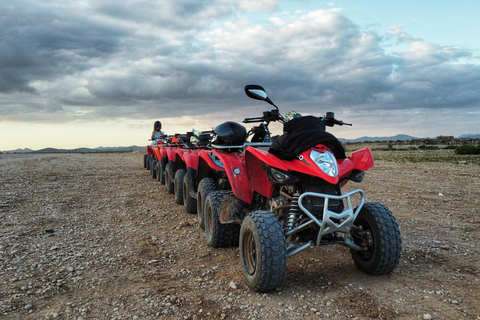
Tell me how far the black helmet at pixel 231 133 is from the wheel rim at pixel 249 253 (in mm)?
1707

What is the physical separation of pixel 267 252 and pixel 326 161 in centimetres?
90

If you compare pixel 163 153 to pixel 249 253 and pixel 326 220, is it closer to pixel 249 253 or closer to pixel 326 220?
pixel 249 253

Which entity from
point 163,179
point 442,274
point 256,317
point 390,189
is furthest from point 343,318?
point 163,179

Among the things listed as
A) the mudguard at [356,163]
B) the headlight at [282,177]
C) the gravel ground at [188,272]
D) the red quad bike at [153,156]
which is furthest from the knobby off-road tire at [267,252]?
the red quad bike at [153,156]

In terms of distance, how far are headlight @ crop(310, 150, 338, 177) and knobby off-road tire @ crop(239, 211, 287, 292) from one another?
1.99 feet

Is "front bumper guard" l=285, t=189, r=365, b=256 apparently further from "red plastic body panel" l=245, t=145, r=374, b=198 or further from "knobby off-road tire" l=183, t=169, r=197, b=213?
"knobby off-road tire" l=183, t=169, r=197, b=213

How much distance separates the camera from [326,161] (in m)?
3.05

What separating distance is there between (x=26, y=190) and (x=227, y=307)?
7374 millimetres

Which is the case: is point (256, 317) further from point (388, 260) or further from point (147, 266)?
point (147, 266)

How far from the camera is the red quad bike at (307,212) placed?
2.99 metres

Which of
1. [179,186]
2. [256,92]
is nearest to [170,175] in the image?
[179,186]

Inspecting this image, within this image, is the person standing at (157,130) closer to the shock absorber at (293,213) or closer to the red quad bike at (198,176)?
the red quad bike at (198,176)

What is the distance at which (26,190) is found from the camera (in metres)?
8.45

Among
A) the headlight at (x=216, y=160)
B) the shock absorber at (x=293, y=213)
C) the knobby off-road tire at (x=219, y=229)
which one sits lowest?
the knobby off-road tire at (x=219, y=229)
